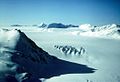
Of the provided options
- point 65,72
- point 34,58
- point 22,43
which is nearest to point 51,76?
point 65,72

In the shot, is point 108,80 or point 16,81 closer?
point 16,81

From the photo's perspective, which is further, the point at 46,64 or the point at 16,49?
the point at 46,64

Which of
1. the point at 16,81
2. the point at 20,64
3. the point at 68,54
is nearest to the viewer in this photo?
→ the point at 16,81

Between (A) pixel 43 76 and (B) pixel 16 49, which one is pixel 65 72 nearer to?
(A) pixel 43 76

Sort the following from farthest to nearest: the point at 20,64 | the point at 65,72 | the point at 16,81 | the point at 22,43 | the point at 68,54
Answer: the point at 68,54 → the point at 22,43 → the point at 65,72 → the point at 20,64 → the point at 16,81

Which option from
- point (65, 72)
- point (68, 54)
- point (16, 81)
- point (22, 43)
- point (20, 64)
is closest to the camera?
point (16, 81)

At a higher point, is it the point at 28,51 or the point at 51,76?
the point at 28,51

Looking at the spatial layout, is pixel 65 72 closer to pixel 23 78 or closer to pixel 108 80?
pixel 108 80

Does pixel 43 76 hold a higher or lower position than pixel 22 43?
lower

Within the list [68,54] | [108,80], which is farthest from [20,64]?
[68,54]
